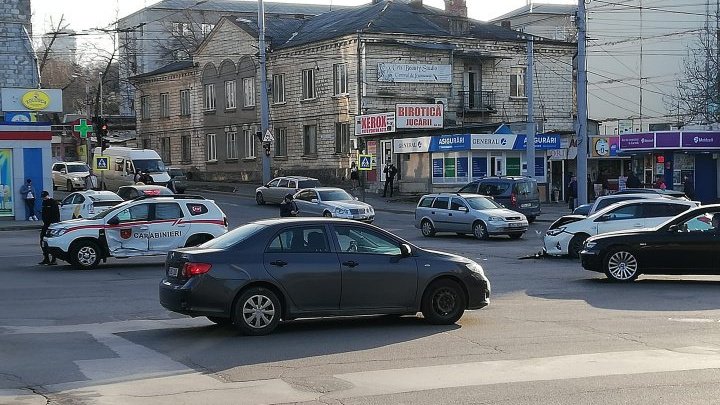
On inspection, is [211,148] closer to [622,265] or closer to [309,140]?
[309,140]

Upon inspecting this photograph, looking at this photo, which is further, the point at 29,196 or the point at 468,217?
the point at 29,196

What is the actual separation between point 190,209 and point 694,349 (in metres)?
14.9

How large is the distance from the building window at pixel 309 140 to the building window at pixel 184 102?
14.7 meters

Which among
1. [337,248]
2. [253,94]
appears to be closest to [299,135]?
[253,94]

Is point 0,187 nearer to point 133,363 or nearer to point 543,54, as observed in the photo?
point 133,363

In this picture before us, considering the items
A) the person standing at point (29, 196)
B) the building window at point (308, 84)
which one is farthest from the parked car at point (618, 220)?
the building window at point (308, 84)

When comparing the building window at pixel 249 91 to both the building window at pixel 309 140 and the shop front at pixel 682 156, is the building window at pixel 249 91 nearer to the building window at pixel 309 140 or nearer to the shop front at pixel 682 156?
the building window at pixel 309 140

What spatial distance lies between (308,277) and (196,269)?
1415 millimetres

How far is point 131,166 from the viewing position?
5234 centimetres

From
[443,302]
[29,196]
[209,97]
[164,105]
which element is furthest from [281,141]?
[443,302]

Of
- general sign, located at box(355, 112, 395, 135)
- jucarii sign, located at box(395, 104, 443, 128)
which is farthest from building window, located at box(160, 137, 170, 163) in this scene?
jucarii sign, located at box(395, 104, 443, 128)

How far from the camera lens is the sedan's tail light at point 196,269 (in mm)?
12250

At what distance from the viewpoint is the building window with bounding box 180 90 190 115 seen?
238 ft

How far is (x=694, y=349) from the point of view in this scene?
37.6 ft
